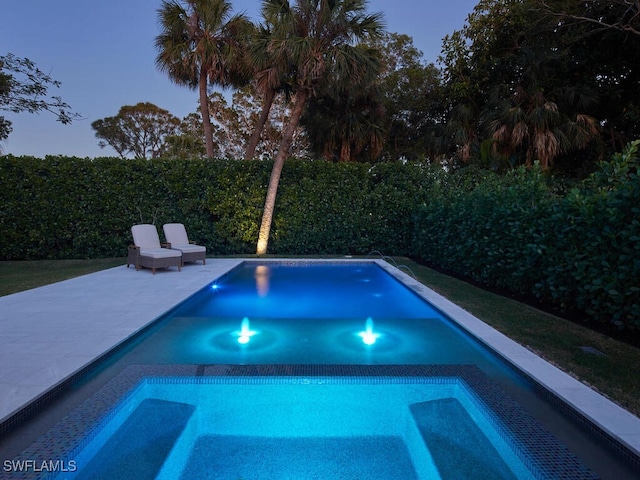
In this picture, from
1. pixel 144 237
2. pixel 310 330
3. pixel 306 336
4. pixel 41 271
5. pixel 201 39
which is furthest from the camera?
pixel 201 39

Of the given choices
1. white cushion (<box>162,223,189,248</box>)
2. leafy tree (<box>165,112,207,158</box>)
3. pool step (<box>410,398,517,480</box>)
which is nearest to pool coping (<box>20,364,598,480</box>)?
pool step (<box>410,398,517,480</box>)

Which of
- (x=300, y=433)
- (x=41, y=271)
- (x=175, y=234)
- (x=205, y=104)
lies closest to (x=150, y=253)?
(x=175, y=234)

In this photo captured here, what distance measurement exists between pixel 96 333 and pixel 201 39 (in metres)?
12.0

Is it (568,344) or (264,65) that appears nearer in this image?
(568,344)

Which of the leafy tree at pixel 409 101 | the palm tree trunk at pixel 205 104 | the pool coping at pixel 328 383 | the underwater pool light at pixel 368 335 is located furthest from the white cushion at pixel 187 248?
the leafy tree at pixel 409 101

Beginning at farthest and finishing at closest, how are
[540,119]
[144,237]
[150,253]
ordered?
[540,119] → [144,237] → [150,253]

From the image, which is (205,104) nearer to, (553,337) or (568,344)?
(553,337)

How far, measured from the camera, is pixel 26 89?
11.0 meters

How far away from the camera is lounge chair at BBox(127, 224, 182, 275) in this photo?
8008mm

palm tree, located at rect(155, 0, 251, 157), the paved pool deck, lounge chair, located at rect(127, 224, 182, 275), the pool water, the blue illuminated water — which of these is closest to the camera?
the pool water

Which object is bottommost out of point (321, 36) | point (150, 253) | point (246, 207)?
point (150, 253)

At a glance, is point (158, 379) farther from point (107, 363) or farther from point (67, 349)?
point (67, 349)

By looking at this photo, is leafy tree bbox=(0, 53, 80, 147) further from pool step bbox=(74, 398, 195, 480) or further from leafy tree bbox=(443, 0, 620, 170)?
leafy tree bbox=(443, 0, 620, 170)

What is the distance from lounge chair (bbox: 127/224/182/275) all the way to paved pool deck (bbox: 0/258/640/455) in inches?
23.0
